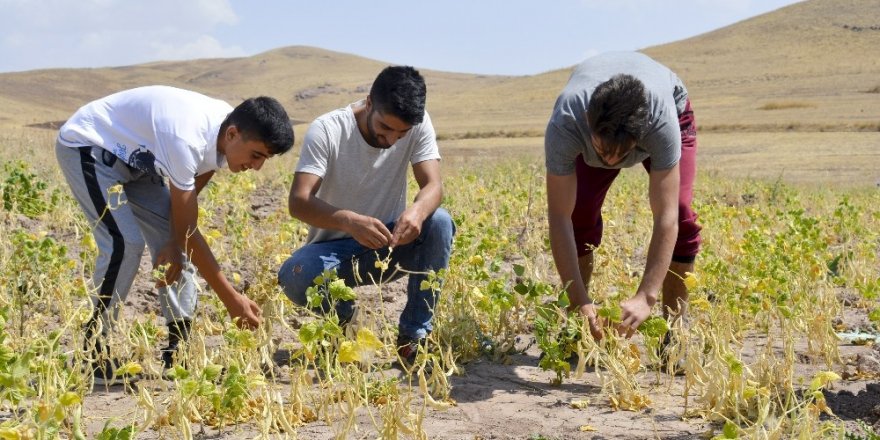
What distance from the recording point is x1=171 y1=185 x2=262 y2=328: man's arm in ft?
11.4

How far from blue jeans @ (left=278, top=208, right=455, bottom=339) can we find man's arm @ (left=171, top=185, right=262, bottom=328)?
11.4 inches

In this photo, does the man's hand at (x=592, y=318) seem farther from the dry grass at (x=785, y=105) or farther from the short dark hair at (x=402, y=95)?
the dry grass at (x=785, y=105)

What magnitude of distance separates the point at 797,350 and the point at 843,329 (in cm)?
45

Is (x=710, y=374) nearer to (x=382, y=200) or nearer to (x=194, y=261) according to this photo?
(x=382, y=200)

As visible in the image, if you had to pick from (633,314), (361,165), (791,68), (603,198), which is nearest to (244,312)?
(361,165)

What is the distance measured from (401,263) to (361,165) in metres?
0.44

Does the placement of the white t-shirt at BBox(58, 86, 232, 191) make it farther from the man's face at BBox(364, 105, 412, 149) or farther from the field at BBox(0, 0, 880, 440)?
the man's face at BBox(364, 105, 412, 149)

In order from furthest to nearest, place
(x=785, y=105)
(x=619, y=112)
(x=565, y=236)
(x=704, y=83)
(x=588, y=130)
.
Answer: (x=704, y=83)
(x=785, y=105)
(x=565, y=236)
(x=588, y=130)
(x=619, y=112)

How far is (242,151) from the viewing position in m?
3.51

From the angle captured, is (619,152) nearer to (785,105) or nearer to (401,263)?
(401,263)

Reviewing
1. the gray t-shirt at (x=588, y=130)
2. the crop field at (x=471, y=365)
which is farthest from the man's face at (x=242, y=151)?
the gray t-shirt at (x=588, y=130)

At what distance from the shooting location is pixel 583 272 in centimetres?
426

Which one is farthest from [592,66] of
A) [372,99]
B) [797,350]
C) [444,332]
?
[797,350]

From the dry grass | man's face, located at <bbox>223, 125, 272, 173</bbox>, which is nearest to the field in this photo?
man's face, located at <bbox>223, 125, 272, 173</bbox>
